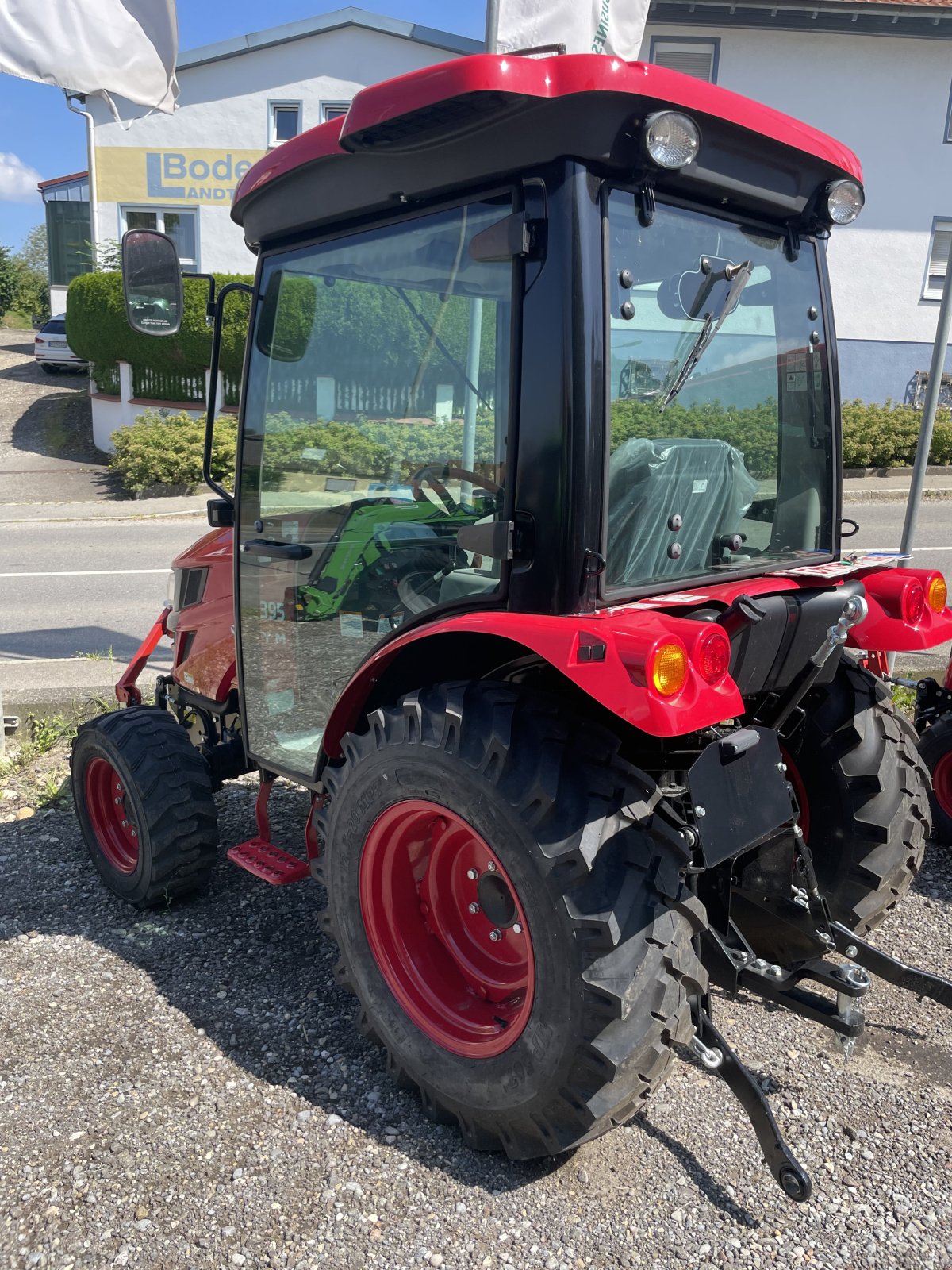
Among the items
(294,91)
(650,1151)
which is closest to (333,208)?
(650,1151)

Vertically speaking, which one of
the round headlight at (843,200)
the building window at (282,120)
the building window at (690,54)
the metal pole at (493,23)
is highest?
the building window at (690,54)

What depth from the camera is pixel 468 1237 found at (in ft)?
6.77

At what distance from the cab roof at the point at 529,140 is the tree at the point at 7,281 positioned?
43633mm

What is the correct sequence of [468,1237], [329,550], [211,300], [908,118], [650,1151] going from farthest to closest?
[908,118]
[211,300]
[329,550]
[650,1151]
[468,1237]

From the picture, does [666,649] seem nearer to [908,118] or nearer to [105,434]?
[105,434]

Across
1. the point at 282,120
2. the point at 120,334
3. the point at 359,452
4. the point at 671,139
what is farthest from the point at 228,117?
the point at 671,139

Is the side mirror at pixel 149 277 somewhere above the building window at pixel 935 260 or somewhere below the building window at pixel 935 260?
below

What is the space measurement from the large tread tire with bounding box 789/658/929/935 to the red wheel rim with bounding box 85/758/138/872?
7.54 ft

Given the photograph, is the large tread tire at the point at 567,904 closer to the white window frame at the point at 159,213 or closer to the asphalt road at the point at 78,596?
the asphalt road at the point at 78,596

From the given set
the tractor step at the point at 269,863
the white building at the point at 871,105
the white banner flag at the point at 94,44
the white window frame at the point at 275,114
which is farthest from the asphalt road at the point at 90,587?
the white window frame at the point at 275,114

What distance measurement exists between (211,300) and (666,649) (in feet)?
6.63

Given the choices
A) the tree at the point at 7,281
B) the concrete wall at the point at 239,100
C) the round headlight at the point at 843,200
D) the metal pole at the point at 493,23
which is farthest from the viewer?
the tree at the point at 7,281

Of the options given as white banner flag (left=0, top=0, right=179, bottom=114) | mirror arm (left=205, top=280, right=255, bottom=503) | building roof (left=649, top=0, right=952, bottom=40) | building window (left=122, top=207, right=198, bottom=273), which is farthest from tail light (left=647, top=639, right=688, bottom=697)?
building window (left=122, top=207, right=198, bottom=273)

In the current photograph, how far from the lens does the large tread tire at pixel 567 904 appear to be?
2.01 m
